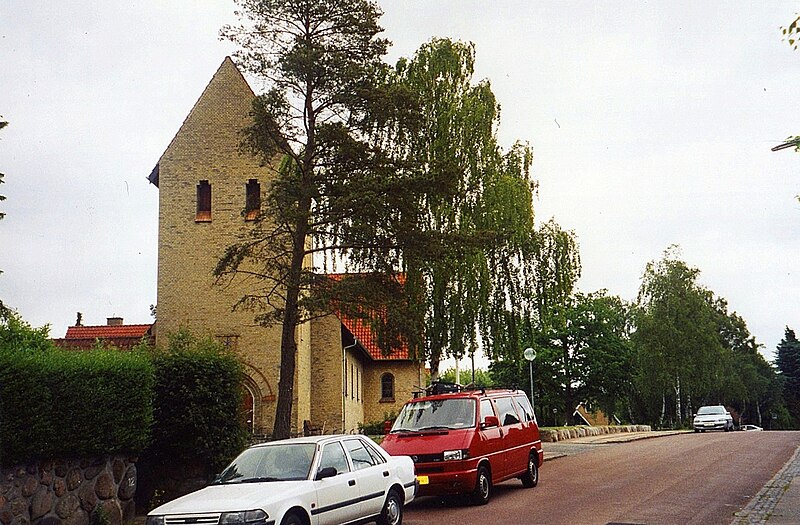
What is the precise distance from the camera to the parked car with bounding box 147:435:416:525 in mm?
9719

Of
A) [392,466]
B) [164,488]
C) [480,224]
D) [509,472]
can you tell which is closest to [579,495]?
[509,472]


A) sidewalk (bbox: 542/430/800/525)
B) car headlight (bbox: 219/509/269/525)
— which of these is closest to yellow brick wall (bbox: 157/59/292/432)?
sidewalk (bbox: 542/430/800/525)

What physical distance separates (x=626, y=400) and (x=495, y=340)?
41.6 metres

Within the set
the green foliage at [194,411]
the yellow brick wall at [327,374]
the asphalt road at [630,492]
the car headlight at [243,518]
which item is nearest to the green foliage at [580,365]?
the yellow brick wall at [327,374]

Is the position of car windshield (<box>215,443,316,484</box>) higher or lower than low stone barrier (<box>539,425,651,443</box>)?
higher

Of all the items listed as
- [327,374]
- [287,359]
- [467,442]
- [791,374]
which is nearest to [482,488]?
[467,442]

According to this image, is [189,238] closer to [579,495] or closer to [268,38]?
[268,38]

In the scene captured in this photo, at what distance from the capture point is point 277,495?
1004cm

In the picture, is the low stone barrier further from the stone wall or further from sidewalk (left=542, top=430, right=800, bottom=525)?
the stone wall

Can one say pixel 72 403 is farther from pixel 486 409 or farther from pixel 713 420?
→ pixel 713 420

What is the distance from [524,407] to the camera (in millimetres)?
18531

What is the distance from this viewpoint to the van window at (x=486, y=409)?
1614 centimetres

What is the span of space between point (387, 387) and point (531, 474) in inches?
1108

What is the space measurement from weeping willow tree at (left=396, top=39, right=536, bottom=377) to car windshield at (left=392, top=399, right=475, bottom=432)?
10.1 metres
